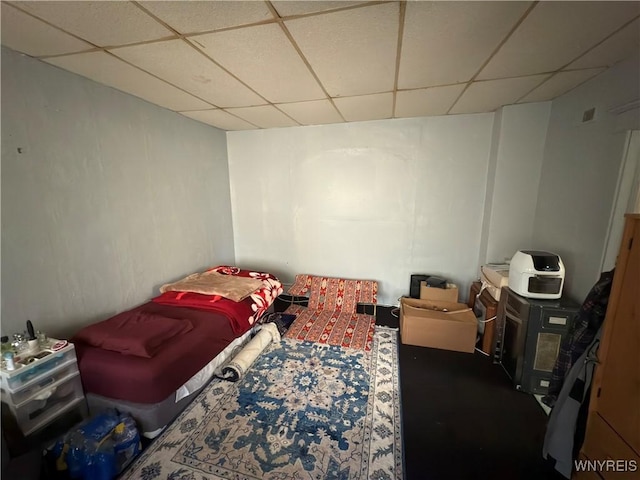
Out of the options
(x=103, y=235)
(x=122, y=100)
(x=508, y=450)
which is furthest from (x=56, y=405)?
(x=508, y=450)

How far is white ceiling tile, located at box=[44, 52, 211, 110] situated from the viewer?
68.5 inches

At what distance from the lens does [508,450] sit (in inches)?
62.8

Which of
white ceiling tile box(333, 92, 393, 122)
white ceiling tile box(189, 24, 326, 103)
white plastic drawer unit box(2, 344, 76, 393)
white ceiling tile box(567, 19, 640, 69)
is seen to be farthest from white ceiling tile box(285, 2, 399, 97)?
white plastic drawer unit box(2, 344, 76, 393)

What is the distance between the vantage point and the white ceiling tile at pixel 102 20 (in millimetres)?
1202

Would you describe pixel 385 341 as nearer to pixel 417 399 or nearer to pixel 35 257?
pixel 417 399

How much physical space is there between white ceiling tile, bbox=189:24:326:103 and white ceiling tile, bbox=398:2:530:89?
0.71 metres

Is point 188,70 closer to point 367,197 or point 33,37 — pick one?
point 33,37

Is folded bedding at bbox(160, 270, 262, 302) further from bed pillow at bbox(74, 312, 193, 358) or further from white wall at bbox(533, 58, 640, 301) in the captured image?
white wall at bbox(533, 58, 640, 301)

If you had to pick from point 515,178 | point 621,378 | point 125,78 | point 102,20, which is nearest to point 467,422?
point 621,378

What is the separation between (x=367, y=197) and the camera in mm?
3434

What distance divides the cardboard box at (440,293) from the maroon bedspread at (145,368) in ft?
7.88

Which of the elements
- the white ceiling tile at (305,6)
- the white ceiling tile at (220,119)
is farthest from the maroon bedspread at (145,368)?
the white ceiling tile at (220,119)

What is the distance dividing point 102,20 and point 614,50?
2.99m

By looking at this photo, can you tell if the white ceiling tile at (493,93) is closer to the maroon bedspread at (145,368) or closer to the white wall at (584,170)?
the white wall at (584,170)
